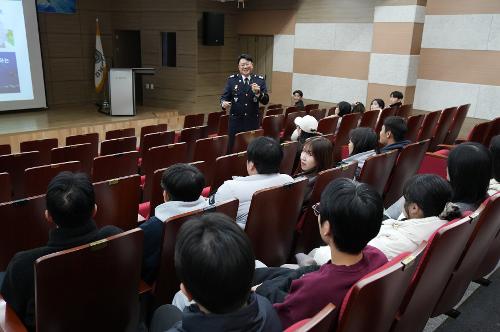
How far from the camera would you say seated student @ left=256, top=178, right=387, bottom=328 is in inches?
46.7

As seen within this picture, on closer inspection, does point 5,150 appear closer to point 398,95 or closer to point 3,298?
point 3,298

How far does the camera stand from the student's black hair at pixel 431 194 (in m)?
1.72

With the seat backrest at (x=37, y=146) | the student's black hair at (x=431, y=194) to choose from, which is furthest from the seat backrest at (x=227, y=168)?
the seat backrest at (x=37, y=146)

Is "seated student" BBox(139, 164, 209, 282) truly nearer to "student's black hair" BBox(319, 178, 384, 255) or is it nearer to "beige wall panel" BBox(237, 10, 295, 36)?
"student's black hair" BBox(319, 178, 384, 255)

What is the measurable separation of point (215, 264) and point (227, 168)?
1855 mm

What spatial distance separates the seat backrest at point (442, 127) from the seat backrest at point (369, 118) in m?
0.68

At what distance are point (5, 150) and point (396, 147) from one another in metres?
3.72

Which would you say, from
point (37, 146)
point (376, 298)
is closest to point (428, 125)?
point (376, 298)

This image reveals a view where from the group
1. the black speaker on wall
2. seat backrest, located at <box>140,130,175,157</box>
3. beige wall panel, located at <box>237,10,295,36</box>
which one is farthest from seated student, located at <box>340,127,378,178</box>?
the black speaker on wall

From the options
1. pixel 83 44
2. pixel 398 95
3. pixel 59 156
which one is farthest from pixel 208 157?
pixel 83 44

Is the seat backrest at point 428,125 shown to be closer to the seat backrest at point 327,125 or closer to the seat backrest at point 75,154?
the seat backrest at point 327,125

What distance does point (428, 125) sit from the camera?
4.45m

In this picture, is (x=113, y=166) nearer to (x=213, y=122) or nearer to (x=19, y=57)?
(x=213, y=122)

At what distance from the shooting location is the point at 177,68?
348 inches
